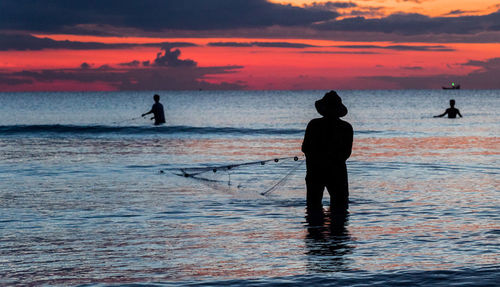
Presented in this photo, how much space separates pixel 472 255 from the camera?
7453 millimetres

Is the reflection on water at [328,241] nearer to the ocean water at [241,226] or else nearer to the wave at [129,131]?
the ocean water at [241,226]

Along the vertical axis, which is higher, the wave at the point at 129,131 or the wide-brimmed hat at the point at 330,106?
the wide-brimmed hat at the point at 330,106

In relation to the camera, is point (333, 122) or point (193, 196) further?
point (193, 196)

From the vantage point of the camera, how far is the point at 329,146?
31.3ft

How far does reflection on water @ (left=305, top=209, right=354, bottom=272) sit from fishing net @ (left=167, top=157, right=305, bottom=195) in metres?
2.72

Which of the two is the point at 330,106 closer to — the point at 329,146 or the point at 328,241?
the point at 329,146

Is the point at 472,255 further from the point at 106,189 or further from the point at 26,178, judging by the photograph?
the point at 26,178

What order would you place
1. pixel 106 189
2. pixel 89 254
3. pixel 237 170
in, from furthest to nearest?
pixel 237 170
pixel 106 189
pixel 89 254

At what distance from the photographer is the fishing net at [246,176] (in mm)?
13785

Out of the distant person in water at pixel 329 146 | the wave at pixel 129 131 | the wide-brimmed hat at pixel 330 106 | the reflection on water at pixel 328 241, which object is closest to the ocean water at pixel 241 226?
the reflection on water at pixel 328 241

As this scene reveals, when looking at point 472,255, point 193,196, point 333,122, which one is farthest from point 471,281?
point 193,196

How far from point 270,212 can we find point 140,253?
10.5 ft

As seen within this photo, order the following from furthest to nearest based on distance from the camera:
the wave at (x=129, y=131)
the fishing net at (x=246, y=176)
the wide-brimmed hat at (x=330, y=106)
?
the wave at (x=129, y=131) < the fishing net at (x=246, y=176) < the wide-brimmed hat at (x=330, y=106)

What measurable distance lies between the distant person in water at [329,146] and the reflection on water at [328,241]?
0.40 meters
